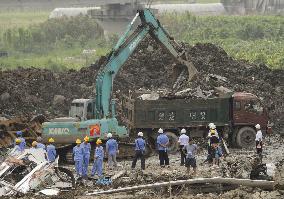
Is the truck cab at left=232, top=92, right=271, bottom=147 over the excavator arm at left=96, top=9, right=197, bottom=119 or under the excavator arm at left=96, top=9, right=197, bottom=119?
under

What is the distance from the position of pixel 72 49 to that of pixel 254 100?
157ft

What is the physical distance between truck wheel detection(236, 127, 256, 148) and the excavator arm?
11.2 feet

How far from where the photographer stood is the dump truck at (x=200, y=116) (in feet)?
94.4

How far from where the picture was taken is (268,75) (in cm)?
4028

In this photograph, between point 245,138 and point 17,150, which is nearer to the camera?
point 17,150

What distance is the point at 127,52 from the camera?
1150 inches

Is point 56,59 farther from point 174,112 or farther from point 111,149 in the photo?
point 111,149

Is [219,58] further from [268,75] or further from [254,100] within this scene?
[254,100]

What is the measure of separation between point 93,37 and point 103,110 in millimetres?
54811

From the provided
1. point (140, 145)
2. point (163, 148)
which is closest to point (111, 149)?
point (140, 145)

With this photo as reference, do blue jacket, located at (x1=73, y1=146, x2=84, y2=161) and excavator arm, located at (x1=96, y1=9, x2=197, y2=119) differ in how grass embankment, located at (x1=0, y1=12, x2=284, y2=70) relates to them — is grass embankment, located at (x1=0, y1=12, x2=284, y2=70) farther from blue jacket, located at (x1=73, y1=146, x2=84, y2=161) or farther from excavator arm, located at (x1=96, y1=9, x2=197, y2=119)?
blue jacket, located at (x1=73, y1=146, x2=84, y2=161)

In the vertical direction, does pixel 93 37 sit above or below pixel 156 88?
above

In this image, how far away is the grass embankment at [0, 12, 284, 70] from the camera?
66438mm

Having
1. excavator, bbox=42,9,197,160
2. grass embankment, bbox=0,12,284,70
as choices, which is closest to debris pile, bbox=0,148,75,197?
excavator, bbox=42,9,197,160
